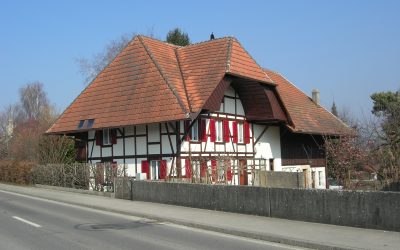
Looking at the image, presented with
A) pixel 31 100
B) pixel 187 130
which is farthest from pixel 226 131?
pixel 31 100

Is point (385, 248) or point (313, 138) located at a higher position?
point (313, 138)

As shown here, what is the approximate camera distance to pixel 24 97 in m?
99.1

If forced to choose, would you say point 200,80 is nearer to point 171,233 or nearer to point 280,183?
point 280,183

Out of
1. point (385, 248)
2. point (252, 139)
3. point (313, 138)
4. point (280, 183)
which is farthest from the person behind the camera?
point (313, 138)

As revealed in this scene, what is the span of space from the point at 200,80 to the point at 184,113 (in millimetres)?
3845

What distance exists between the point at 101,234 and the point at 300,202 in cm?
527

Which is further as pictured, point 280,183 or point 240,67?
point 240,67

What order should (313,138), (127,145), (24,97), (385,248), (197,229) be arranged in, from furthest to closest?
(24,97)
(313,138)
(127,145)
(197,229)
(385,248)

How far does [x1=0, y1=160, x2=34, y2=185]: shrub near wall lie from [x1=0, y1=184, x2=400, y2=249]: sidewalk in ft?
62.2

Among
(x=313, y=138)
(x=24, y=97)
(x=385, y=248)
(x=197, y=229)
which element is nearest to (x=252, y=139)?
(x=313, y=138)

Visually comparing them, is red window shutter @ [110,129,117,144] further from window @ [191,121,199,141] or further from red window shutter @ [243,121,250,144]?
red window shutter @ [243,121,250,144]

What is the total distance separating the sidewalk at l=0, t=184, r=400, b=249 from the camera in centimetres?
1055

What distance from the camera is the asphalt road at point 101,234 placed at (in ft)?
36.3

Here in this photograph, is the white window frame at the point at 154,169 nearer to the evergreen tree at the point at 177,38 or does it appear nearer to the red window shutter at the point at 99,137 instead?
the red window shutter at the point at 99,137
